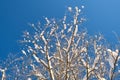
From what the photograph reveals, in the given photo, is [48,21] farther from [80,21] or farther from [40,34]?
[80,21]

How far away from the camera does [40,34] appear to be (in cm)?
1111

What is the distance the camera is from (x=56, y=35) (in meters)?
11.5

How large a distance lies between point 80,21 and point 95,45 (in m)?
1.25

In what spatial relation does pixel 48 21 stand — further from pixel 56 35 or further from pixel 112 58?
pixel 112 58

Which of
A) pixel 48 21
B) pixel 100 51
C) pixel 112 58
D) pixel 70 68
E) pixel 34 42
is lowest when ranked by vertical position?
pixel 112 58

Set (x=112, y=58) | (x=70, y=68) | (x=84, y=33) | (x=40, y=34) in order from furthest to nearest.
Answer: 1. (x=84, y=33)
2. (x=40, y=34)
3. (x=70, y=68)
4. (x=112, y=58)

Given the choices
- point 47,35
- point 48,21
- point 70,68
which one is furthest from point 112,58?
point 48,21

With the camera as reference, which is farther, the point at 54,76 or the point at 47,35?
the point at 47,35

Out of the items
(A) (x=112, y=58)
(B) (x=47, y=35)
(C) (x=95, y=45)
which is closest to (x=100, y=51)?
(C) (x=95, y=45)

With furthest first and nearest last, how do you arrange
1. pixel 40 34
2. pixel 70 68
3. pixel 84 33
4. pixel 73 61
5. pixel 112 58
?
1. pixel 84 33
2. pixel 40 34
3. pixel 73 61
4. pixel 70 68
5. pixel 112 58

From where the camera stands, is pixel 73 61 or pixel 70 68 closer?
pixel 70 68

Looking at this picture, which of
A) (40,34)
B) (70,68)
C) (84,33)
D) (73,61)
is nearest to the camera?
(70,68)

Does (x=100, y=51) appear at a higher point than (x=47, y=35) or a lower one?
lower

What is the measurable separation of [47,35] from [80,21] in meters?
1.31
